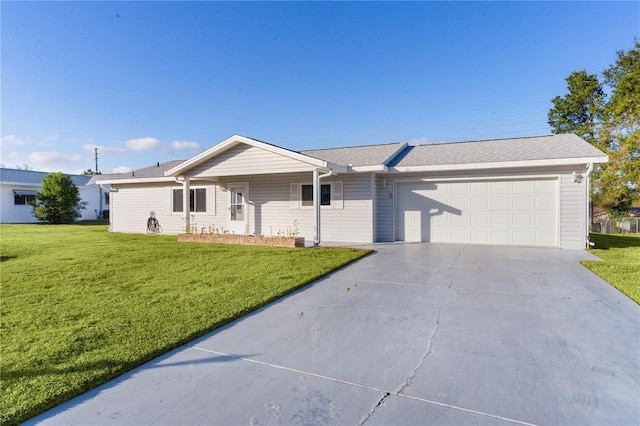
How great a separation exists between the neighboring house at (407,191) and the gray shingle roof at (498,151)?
1.2 inches

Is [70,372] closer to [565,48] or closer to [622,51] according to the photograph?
[565,48]

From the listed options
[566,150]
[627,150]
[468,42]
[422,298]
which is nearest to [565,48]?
[468,42]

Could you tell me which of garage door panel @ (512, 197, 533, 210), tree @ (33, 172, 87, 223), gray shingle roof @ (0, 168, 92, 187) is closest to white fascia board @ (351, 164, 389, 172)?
garage door panel @ (512, 197, 533, 210)

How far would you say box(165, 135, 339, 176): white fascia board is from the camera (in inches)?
401

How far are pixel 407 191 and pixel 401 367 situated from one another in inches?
367

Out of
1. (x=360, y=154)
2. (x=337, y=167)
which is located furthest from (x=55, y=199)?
(x=337, y=167)

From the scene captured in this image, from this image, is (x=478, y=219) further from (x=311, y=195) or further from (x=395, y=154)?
(x=311, y=195)

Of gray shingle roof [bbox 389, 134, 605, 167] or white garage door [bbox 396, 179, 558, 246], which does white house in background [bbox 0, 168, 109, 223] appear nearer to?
gray shingle roof [bbox 389, 134, 605, 167]

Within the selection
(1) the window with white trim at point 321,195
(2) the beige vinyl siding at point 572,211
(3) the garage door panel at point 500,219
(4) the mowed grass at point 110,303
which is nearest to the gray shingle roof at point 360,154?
(1) the window with white trim at point 321,195

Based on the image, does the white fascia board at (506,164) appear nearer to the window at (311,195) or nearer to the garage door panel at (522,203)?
the garage door panel at (522,203)

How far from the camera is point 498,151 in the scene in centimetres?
1123

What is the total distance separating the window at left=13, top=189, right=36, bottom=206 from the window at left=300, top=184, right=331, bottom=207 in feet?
A: 73.7

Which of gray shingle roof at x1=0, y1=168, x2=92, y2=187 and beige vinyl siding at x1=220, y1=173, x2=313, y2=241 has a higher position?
gray shingle roof at x1=0, y1=168, x2=92, y2=187

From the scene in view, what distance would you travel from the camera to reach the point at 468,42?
14.3 m
